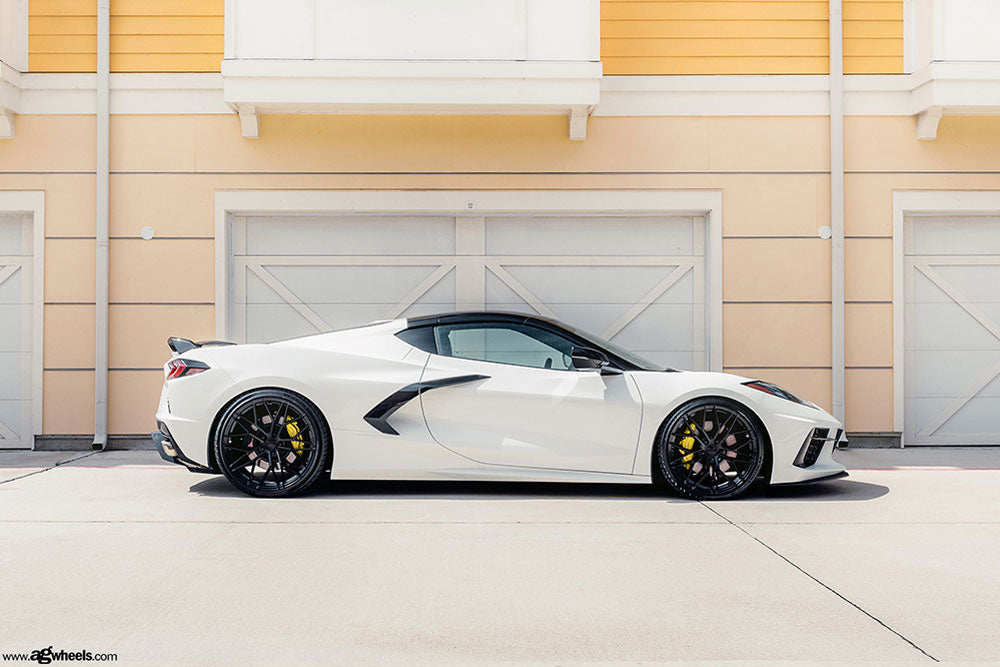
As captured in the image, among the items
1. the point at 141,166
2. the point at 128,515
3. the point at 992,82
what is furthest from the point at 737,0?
the point at 128,515

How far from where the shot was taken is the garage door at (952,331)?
925 centimetres

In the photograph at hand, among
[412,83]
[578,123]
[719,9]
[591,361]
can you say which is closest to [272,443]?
[591,361]

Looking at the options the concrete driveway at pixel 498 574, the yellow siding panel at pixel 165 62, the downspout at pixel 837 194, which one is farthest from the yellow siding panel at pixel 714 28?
the concrete driveway at pixel 498 574

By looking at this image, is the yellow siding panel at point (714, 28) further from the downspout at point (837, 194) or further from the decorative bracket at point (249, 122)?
the decorative bracket at point (249, 122)

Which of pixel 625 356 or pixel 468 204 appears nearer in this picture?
pixel 625 356

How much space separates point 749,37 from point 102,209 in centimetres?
646

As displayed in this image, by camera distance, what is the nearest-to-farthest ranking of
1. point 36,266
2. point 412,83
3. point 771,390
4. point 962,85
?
point 771,390, point 412,83, point 962,85, point 36,266

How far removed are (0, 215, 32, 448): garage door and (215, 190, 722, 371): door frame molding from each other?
1.90m

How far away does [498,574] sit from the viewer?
13.8 feet

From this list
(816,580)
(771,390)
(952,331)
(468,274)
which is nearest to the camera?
(816,580)

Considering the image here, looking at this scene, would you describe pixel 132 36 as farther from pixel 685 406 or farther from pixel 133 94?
pixel 685 406

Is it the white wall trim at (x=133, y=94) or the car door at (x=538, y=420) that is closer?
the car door at (x=538, y=420)

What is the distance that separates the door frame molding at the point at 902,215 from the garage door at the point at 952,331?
0.51 ft

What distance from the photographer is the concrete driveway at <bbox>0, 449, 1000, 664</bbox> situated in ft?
10.8
